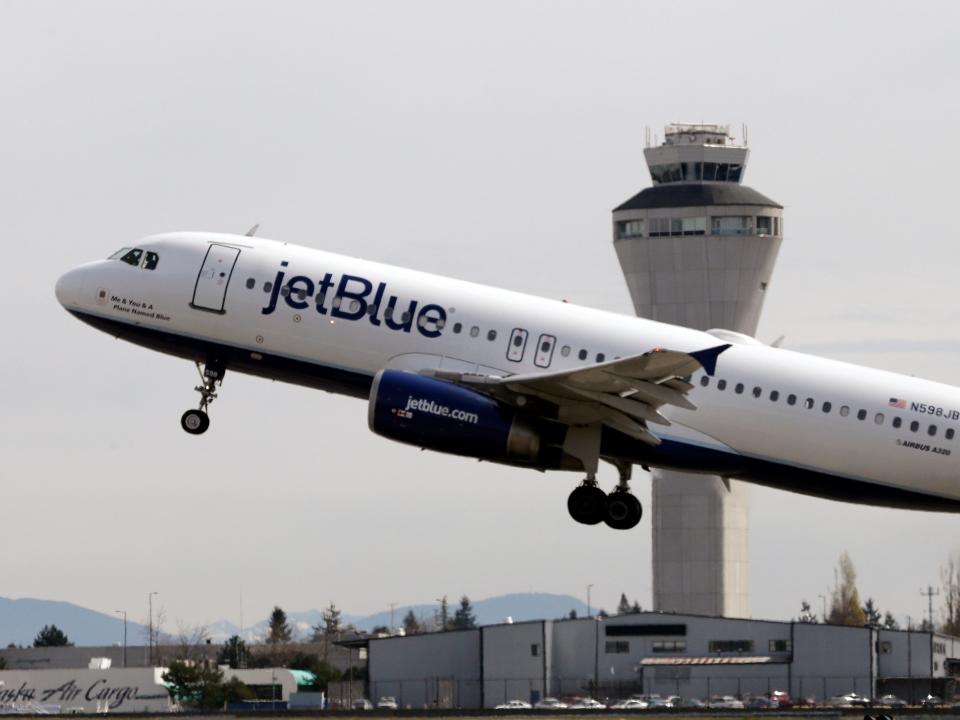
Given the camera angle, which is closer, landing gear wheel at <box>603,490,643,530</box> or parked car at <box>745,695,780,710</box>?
landing gear wheel at <box>603,490,643,530</box>

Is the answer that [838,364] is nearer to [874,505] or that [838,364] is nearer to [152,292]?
[874,505]

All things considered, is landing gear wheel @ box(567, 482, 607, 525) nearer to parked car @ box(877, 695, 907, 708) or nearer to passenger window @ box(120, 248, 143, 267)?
passenger window @ box(120, 248, 143, 267)

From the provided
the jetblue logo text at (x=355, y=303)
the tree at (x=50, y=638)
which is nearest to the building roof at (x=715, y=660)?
the jetblue logo text at (x=355, y=303)

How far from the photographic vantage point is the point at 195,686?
8931cm

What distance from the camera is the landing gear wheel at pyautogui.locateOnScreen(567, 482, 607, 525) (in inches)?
1778

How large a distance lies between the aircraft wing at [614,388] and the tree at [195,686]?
4309 cm

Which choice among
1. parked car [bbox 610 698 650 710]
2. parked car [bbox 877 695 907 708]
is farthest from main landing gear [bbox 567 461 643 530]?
parked car [bbox 877 695 907 708]

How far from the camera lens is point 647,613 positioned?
3494 inches

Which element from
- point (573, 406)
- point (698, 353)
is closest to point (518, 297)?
point (573, 406)

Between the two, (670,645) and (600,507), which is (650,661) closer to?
(670,645)

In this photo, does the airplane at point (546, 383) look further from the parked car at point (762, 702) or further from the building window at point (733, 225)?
the building window at point (733, 225)

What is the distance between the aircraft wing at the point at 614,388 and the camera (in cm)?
4184

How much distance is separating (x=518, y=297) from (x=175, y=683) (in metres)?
48.3

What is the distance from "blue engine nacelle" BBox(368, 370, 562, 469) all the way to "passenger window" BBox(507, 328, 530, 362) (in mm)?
1177
